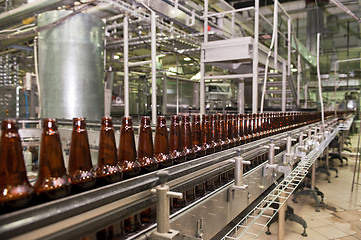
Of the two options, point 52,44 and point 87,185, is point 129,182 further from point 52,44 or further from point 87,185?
point 52,44

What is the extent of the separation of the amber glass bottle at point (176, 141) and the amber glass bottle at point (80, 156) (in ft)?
1.04

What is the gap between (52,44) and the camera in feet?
7.26

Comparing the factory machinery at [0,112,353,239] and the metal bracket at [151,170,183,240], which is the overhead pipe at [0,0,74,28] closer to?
the factory machinery at [0,112,353,239]

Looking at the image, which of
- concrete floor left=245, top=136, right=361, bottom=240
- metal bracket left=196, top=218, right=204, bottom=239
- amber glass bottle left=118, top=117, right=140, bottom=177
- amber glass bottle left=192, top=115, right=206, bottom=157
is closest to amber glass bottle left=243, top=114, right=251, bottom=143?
amber glass bottle left=192, top=115, right=206, bottom=157

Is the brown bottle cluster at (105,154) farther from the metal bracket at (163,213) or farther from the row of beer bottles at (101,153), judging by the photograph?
the metal bracket at (163,213)

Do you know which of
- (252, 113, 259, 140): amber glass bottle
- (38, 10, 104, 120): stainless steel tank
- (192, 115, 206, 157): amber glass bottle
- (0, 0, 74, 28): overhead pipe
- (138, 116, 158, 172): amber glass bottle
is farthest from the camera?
(38, 10, 104, 120): stainless steel tank

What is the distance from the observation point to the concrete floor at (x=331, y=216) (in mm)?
2266

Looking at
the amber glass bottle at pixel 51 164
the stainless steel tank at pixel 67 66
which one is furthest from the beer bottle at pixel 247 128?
the stainless steel tank at pixel 67 66

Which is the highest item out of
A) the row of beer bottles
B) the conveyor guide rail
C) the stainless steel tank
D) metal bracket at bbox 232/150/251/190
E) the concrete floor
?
the stainless steel tank

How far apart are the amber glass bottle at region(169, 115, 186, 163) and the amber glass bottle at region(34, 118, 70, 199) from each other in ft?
1.24

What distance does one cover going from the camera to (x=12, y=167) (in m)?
0.41

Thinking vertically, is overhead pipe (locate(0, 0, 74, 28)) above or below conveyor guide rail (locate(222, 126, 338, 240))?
above

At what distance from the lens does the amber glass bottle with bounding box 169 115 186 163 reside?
2.64 feet

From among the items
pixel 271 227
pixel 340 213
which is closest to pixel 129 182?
pixel 271 227
